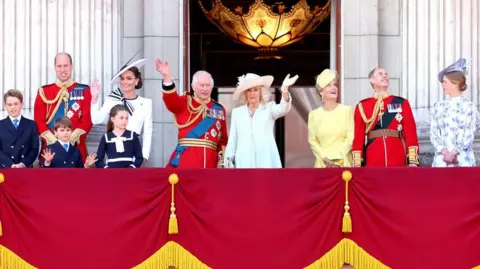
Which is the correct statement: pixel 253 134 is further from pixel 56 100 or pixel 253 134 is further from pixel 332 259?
pixel 56 100

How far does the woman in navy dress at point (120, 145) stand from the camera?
14000mm

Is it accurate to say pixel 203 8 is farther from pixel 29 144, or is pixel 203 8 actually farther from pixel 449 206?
pixel 449 206

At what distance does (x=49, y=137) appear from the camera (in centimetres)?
1438

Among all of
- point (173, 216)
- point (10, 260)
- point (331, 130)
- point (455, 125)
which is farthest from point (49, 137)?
point (455, 125)

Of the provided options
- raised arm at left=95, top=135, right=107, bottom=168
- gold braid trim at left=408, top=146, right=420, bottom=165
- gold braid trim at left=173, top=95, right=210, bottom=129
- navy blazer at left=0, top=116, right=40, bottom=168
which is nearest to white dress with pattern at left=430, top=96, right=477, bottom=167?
gold braid trim at left=408, top=146, right=420, bottom=165

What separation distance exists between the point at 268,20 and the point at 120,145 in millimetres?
6217

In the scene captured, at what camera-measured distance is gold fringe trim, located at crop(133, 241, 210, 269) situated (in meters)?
13.2

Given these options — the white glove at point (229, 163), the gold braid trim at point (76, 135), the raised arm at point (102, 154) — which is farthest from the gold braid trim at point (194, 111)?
the gold braid trim at point (76, 135)

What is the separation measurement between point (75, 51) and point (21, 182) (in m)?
3.46

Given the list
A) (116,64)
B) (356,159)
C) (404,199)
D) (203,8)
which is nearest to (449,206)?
(404,199)

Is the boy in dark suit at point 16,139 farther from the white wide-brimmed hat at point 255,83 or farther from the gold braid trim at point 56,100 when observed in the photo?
the white wide-brimmed hat at point 255,83

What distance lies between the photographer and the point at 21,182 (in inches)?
524

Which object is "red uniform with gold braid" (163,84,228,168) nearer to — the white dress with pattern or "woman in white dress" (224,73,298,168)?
"woman in white dress" (224,73,298,168)

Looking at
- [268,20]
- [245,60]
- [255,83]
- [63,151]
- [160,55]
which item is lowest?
[63,151]
